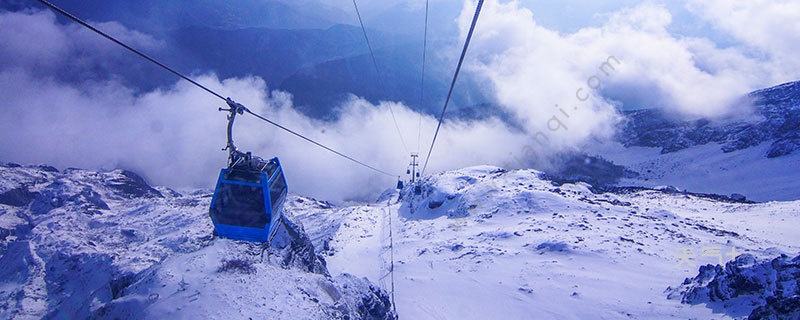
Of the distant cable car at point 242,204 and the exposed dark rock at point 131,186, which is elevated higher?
the distant cable car at point 242,204

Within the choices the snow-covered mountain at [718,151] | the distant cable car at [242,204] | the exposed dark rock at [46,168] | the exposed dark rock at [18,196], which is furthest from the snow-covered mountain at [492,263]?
the exposed dark rock at [46,168]

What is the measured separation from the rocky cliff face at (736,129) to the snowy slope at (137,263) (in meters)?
103

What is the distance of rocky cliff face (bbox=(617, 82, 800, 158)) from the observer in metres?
80.6

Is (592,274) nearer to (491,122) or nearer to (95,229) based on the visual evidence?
(95,229)

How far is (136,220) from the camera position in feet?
317

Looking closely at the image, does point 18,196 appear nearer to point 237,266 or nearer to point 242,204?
point 237,266

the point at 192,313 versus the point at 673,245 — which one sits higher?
the point at 673,245

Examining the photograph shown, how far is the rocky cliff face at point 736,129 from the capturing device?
3174 inches

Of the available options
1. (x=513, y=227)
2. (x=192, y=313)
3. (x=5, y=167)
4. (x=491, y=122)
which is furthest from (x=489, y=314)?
(x=5, y=167)

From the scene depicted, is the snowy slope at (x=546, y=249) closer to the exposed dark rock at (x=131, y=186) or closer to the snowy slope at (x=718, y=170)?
the snowy slope at (x=718, y=170)

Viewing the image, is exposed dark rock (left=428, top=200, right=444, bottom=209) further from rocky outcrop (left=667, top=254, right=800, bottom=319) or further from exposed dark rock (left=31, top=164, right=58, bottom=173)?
exposed dark rock (left=31, top=164, right=58, bottom=173)

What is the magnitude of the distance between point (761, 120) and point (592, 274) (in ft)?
393

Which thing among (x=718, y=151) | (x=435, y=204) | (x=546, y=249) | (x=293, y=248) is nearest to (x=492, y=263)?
(x=546, y=249)

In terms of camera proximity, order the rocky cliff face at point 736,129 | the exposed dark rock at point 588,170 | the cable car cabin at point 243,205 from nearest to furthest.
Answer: the cable car cabin at point 243,205
the rocky cliff face at point 736,129
the exposed dark rock at point 588,170
